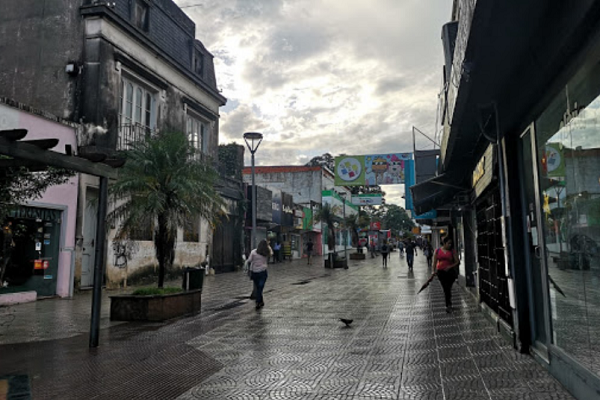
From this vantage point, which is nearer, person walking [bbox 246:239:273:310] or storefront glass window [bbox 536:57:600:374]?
storefront glass window [bbox 536:57:600:374]

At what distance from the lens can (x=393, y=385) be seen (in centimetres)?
466

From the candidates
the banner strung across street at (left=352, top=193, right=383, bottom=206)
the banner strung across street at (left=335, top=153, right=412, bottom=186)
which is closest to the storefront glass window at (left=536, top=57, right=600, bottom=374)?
the banner strung across street at (left=335, top=153, right=412, bottom=186)

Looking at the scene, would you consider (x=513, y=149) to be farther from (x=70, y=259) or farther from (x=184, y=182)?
(x=70, y=259)

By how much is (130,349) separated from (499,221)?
583 centimetres

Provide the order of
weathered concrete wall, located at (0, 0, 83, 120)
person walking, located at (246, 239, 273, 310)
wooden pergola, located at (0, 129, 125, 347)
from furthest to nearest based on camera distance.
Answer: weathered concrete wall, located at (0, 0, 83, 120), person walking, located at (246, 239, 273, 310), wooden pergola, located at (0, 129, 125, 347)

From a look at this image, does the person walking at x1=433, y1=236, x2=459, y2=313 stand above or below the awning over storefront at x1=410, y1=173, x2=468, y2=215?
below

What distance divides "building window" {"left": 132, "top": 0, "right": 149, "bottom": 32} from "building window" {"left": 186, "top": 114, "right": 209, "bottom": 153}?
4446mm

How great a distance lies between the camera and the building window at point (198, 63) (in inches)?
849

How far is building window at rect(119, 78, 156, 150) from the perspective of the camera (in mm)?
15709

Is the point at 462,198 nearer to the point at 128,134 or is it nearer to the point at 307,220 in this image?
the point at 128,134

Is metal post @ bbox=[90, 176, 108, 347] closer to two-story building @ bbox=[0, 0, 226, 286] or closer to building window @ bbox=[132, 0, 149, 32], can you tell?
two-story building @ bbox=[0, 0, 226, 286]

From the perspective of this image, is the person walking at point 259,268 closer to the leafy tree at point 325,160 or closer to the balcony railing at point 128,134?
the balcony railing at point 128,134

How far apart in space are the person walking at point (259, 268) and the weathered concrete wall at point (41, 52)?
8.42m

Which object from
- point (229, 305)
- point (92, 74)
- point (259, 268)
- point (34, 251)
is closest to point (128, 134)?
point (92, 74)
